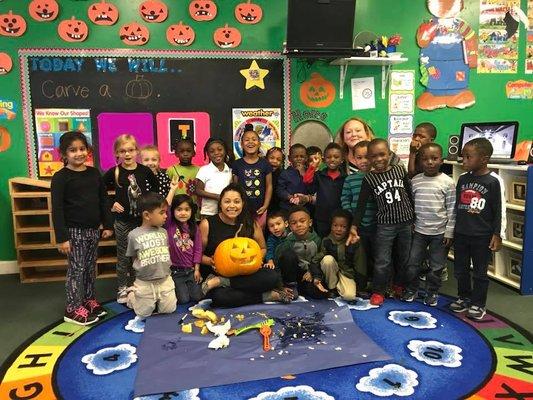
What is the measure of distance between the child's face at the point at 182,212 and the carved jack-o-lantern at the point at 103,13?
7.04ft

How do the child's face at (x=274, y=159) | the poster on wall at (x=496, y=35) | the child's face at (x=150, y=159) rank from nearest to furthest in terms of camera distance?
1. the child's face at (x=150, y=159)
2. the child's face at (x=274, y=159)
3. the poster on wall at (x=496, y=35)

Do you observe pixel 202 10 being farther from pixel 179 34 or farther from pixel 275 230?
pixel 275 230

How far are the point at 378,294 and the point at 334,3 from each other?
2709 millimetres

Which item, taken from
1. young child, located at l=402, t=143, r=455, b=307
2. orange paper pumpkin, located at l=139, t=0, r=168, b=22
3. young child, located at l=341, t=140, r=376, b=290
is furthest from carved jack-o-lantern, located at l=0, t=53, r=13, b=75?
young child, located at l=402, t=143, r=455, b=307

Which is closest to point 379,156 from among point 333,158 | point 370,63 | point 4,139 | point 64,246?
point 333,158

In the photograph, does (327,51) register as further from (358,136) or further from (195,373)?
(195,373)

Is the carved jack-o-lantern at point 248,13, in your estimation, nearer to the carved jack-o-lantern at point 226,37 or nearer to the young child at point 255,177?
the carved jack-o-lantern at point 226,37

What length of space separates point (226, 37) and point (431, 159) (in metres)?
2.47

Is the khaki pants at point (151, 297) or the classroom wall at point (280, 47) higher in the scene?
the classroom wall at point (280, 47)

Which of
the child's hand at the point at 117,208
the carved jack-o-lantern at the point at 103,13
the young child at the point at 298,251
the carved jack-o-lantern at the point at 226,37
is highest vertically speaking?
the carved jack-o-lantern at the point at 103,13

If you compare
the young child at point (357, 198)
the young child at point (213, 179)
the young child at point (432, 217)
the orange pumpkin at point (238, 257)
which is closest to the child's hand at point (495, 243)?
the young child at point (432, 217)

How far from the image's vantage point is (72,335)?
2.97 metres

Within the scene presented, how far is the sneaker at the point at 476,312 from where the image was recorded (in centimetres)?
312

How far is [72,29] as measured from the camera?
4285 millimetres
